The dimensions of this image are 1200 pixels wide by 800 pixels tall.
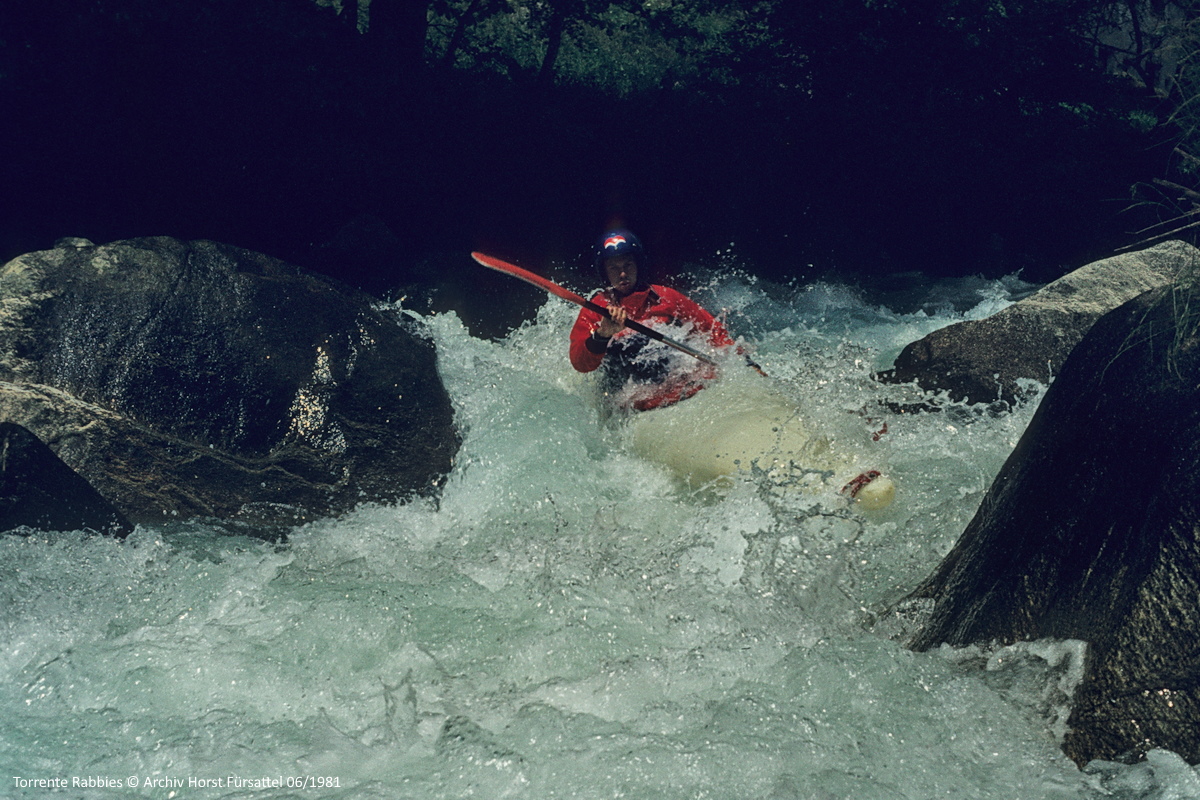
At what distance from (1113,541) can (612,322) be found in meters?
2.33

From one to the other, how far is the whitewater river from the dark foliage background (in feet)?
10.7

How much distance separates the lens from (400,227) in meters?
6.68

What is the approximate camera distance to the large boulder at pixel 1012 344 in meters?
4.20

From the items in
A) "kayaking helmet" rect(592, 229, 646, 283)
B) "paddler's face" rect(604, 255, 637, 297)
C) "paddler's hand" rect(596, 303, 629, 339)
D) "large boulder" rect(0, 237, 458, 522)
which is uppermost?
"kayaking helmet" rect(592, 229, 646, 283)

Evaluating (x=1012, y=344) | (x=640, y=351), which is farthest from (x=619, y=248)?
(x=1012, y=344)

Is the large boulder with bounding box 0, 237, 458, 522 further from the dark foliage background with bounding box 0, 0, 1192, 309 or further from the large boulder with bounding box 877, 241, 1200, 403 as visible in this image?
the large boulder with bounding box 877, 241, 1200, 403

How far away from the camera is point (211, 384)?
4062 millimetres

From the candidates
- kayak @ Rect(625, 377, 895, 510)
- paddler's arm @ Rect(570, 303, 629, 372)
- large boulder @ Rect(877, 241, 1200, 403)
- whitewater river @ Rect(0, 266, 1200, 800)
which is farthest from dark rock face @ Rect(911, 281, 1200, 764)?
paddler's arm @ Rect(570, 303, 629, 372)

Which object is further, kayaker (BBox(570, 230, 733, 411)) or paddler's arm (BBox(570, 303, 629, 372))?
kayaker (BBox(570, 230, 733, 411))

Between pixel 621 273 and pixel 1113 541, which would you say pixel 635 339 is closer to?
pixel 621 273

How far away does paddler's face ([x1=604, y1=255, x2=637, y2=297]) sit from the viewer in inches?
166

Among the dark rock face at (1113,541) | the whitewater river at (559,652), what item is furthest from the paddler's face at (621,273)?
the dark rock face at (1113,541)

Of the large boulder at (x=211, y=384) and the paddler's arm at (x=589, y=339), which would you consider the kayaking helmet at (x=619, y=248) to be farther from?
the large boulder at (x=211, y=384)

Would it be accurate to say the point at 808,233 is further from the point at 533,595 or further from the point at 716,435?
the point at 533,595
